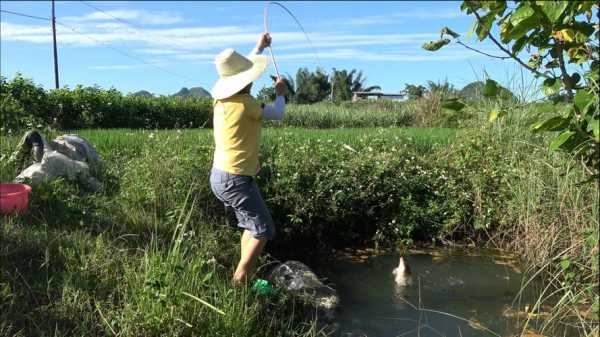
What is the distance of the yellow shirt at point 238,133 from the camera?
3893 millimetres

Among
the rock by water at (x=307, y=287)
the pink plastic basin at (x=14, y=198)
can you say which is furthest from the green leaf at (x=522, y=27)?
the pink plastic basin at (x=14, y=198)

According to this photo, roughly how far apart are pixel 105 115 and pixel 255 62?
40.4 ft

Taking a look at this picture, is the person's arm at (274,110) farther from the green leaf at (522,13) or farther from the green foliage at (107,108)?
the green foliage at (107,108)

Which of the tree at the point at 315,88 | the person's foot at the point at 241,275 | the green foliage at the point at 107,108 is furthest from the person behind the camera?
the tree at the point at 315,88

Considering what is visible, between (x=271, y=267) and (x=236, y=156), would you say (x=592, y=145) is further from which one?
(x=271, y=267)

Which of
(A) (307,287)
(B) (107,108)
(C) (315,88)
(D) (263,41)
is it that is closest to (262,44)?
(D) (263,41)

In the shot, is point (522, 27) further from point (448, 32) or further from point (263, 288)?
point (263, 288)

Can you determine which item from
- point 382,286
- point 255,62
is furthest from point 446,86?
point 255,62

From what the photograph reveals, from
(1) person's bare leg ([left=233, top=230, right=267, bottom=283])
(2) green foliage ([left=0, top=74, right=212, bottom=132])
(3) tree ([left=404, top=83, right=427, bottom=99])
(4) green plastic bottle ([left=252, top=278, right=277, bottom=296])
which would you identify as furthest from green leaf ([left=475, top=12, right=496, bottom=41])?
(3) tree ([left=404, top=83, right=427, bottom=99])

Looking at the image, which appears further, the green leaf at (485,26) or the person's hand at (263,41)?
Answer: the person's hand at (263,41)

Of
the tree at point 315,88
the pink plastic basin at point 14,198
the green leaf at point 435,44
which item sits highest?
the tree at point 315,88

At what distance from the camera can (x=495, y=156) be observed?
6836 mm

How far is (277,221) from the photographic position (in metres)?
6.24

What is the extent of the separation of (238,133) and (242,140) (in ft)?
0.19
